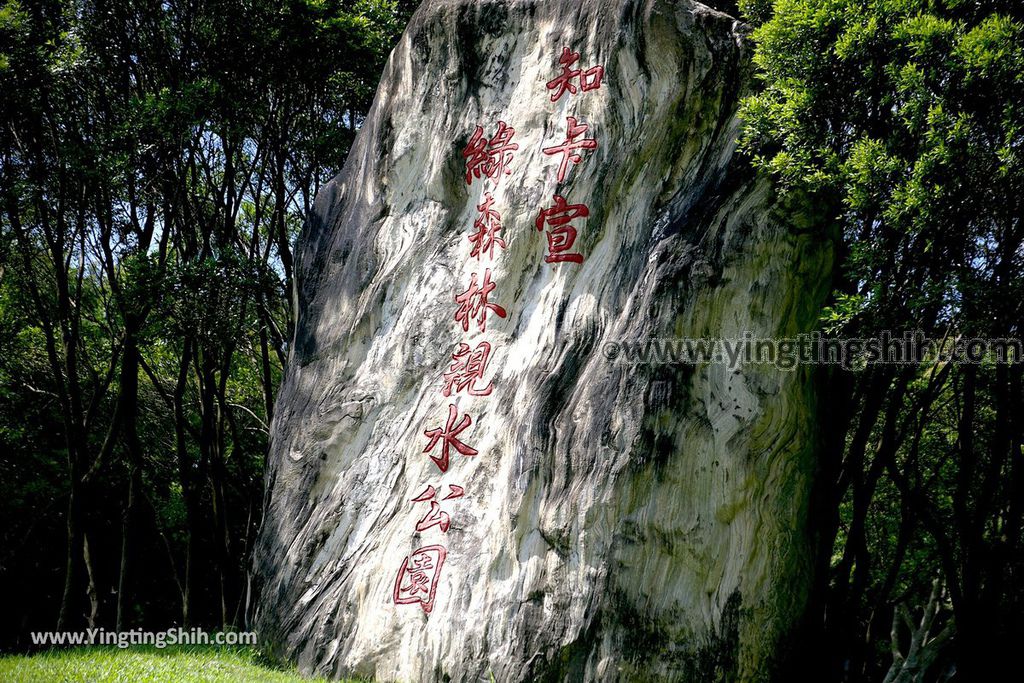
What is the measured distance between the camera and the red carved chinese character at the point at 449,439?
5910 millimetres

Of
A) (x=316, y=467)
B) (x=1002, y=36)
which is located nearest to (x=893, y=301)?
(x=1002, y=36)

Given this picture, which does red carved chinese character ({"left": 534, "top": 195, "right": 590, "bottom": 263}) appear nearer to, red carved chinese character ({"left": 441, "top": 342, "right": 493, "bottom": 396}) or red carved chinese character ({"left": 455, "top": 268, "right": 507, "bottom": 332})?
red carved chinese character ({"left": 455, "top": 268, "right": 507, "bottom": 332})

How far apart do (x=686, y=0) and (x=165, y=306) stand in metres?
5.84

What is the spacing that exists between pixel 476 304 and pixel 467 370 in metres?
0.50

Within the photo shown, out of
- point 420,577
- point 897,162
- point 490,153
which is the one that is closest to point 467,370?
point 420,577

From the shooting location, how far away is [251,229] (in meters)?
12.0

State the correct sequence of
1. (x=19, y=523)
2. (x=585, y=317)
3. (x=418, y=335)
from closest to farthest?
(x=585, y=317), (x=418, y=335), (x=19, y=523)

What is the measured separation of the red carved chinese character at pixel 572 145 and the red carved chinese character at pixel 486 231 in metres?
0.65

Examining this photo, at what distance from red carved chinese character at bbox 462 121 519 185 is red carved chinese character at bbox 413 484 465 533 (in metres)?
2.32

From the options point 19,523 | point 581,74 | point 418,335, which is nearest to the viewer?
point 581,74

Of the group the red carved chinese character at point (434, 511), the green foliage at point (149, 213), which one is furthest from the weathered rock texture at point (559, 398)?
the green foliage at point (149, 213)

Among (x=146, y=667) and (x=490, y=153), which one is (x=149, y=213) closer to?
(x=490, y=153)

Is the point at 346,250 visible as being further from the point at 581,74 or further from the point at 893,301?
the point at 893,301

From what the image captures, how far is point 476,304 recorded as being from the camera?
20.3ft
